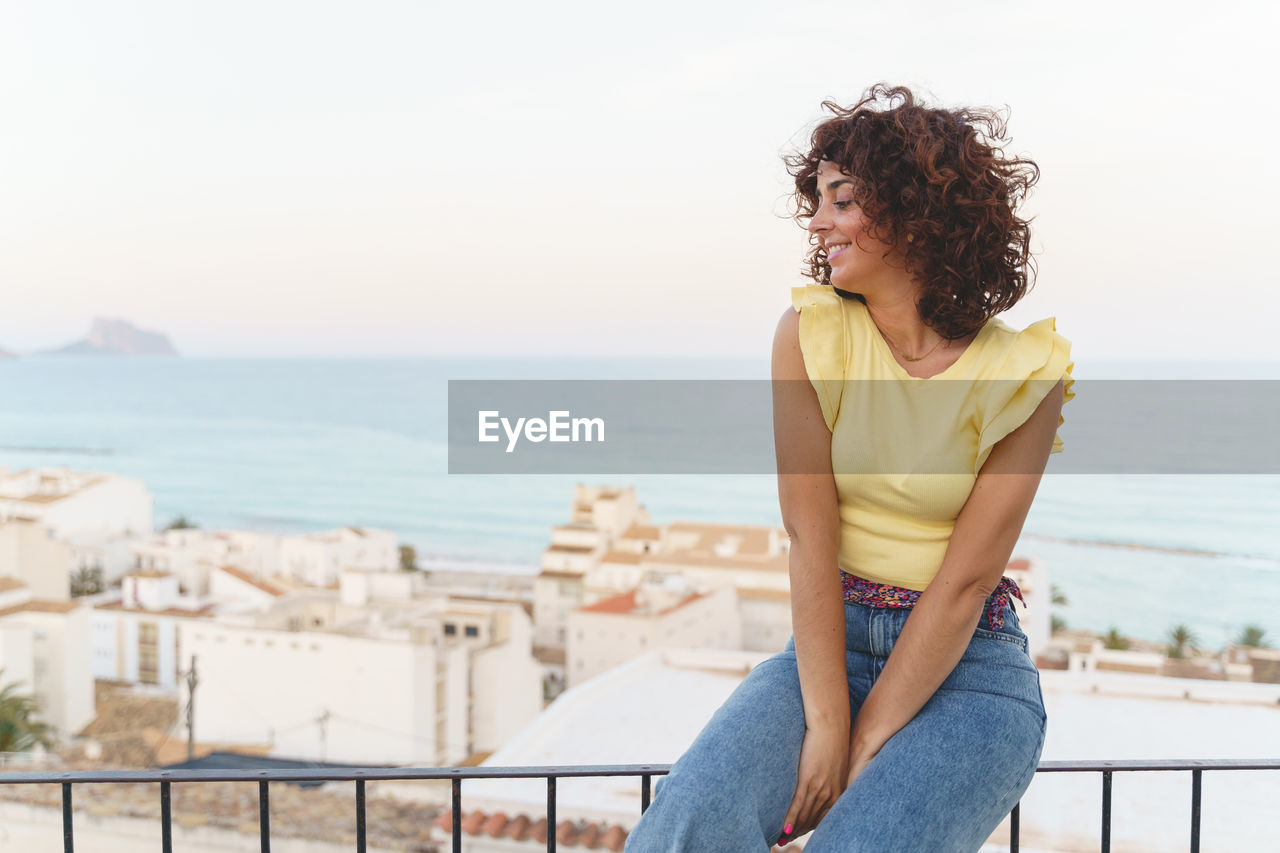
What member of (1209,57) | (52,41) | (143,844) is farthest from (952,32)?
(52,41)

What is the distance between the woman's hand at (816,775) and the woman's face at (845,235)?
556mm

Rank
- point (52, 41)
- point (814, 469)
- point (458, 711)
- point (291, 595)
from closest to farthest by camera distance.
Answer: point (814, 469) < point (458, 711) < point (291, 595) < point (52, 41)

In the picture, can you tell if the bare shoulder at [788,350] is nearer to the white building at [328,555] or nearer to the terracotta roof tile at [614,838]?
the terracotta roof tile at [614,838]

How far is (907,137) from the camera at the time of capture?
3.71 feet

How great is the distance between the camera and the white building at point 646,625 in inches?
687

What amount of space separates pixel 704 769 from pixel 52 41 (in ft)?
150

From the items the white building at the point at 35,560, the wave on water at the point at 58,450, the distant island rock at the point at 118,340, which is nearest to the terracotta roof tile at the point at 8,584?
the white building at the point at 35,560

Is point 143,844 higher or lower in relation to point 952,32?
lower

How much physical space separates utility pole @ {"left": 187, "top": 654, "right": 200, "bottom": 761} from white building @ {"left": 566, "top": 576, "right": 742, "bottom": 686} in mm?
6721

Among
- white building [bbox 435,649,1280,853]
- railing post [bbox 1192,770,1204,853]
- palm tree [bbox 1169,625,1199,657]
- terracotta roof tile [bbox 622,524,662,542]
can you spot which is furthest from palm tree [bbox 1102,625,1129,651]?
railing post [bbox 1192,770,1204,853]

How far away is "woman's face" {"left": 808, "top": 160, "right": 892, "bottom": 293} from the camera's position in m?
1.18

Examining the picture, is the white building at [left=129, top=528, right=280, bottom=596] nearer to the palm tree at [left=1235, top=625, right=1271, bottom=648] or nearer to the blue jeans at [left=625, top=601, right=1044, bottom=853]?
the blue jeans at [left=625, top=601, right=1044, bottom=853]

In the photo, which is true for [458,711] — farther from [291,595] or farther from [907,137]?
[907,137]

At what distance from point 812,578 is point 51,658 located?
63.3 ft
